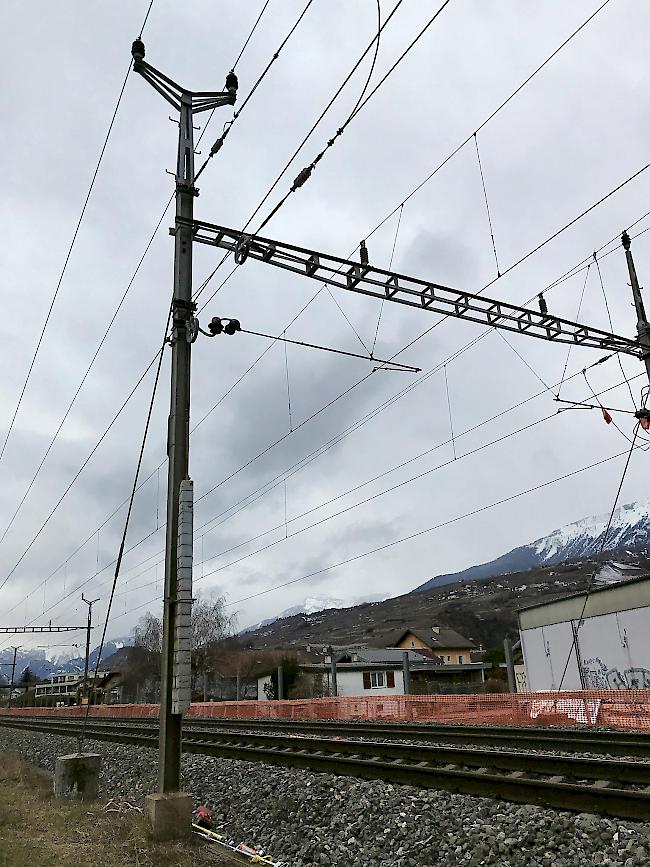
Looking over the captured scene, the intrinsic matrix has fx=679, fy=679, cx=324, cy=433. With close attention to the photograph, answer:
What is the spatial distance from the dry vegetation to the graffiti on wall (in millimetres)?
26433

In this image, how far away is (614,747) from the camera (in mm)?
12109

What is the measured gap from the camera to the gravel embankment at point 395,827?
6219 mm

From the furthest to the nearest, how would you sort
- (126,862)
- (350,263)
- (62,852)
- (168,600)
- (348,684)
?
1. (348,684)
2. (350,263)
3. (168,600)
4. (62,852)
5. (126,862)

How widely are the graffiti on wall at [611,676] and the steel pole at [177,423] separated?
26897 millimetres

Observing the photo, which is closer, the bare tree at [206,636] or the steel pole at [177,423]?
the steel pole at [177,423]

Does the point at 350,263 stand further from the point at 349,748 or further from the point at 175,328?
the point at 349,748

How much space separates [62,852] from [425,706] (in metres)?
19.4

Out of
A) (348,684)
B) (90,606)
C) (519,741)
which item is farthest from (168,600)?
(348,684)

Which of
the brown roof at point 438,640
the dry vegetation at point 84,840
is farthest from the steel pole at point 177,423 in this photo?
the brown roof at point 438,640

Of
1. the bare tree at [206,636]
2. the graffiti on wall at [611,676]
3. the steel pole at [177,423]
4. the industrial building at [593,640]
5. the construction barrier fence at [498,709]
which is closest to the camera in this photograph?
the steel pole at [177,423]

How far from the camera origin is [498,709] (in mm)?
22844

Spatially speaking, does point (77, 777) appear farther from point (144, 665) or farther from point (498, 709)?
point (144, 665)

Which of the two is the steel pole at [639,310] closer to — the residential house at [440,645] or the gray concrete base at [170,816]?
the gray concrete base at [170,816]

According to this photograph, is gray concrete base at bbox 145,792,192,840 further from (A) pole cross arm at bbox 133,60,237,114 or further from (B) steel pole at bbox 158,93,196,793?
(A) pole cross arm at bbox 133,60,237,114
